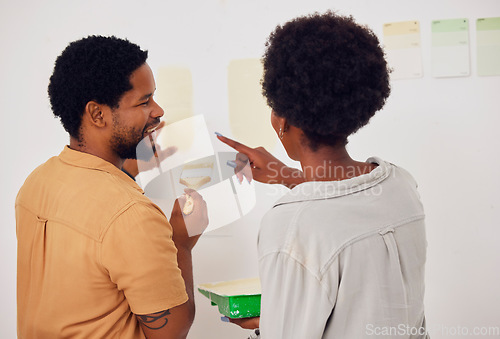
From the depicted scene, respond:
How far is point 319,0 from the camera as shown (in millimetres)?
1690

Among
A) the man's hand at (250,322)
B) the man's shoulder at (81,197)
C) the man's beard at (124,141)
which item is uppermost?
the man's beard at (124,141)

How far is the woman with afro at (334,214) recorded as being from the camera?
0.83 m

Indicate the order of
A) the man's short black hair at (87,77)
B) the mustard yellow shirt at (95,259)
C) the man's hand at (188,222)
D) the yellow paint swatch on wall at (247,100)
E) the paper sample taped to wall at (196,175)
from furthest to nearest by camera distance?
the yellow paint swatch on wall at (247,100)
the paper sample taped to wall at (196,175)
the man's hand at (188,222)
the man's short black hair at (87,77)
the mustard yellow shirt at (95,259)

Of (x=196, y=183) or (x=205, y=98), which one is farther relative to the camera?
(x=205, y=98)

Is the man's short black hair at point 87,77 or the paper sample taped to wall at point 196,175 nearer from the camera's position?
the man's short black hair at point 87,77

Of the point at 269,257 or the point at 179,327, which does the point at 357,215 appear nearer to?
the point at 269,257

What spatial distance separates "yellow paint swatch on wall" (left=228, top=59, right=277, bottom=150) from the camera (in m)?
1.72

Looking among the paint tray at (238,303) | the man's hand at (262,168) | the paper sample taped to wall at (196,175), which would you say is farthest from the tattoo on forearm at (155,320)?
the paper sample taped to wall at (196,175)

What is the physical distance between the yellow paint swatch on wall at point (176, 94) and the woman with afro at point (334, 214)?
0.79 m

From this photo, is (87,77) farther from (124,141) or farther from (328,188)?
(328,188)

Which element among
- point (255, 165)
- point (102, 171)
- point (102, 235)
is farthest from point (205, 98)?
point (102, 235)

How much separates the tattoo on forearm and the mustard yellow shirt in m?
0.02

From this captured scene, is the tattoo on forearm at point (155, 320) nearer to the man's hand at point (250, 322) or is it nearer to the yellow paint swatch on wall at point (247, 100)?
the man's hand at point (250, 322)

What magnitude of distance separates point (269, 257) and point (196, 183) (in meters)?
0.78
